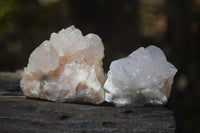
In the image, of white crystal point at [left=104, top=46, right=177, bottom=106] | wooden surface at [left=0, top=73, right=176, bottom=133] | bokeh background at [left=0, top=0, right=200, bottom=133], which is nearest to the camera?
wooden surface at [left=0, top=73, right=176, bottom=133]

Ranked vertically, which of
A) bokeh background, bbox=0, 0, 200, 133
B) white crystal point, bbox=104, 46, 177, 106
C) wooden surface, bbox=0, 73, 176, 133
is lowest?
wooden surface, bbox=0, 73, 176, 133

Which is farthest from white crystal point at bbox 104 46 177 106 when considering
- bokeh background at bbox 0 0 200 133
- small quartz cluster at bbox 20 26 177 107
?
bokeh background at bbox 0 0 200 133

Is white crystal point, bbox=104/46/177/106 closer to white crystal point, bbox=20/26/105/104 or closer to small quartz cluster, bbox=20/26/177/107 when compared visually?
small quartz cluster, bbox=20/26/177/107

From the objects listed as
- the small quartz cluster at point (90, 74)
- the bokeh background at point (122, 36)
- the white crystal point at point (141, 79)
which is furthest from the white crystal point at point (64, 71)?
the bokeh background at point (122, 36)

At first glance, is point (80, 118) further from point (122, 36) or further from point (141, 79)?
point (122, 36)

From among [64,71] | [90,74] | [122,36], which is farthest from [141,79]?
[122,36]

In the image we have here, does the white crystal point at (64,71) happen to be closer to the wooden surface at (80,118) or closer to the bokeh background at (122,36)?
the wooden surface at (80,118)

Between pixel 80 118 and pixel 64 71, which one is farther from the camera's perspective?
pixel 64 71
